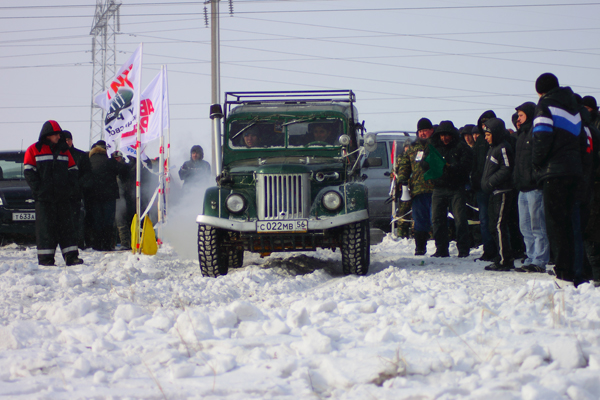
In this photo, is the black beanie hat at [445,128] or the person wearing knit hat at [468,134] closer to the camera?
the black beanie hat at [445,128]

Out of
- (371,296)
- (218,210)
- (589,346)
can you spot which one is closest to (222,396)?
(589,346)

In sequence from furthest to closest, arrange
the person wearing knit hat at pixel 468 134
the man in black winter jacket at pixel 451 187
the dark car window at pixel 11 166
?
1. the dark car window at pixel 11 166
2. the person wearing knit hat at pixel 468 134
3. the man in black winter jacket at pixel 451 187

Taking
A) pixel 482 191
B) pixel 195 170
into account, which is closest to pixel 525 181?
pixel 482 191

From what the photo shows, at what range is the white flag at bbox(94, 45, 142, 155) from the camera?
34.3 ft

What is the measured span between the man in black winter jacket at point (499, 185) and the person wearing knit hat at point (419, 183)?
1.61m

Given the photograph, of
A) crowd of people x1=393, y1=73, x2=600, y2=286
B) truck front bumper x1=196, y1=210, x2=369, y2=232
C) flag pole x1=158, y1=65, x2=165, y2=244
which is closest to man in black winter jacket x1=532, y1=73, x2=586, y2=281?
crowd of people x1=393, y1=73, x2=600, y2=286

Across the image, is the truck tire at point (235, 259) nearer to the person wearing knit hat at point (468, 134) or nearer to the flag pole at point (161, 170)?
the flag pole at point (161, 170)

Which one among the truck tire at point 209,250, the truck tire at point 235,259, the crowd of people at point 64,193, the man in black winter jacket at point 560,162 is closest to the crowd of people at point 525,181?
the man in black winter jacket at point 560,162

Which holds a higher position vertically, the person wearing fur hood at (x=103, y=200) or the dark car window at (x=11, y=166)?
the dark car window at (x=11, y=166)

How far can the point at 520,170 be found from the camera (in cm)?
661

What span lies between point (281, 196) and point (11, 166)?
22.3ft

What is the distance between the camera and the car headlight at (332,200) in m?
6.60

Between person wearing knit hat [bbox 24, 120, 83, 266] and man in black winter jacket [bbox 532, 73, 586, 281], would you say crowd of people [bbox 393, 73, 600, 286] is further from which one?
person wearing knit hat [bbox 24, 120, 83, 266]

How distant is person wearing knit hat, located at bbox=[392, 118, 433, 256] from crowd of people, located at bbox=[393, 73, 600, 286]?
0.01 m
